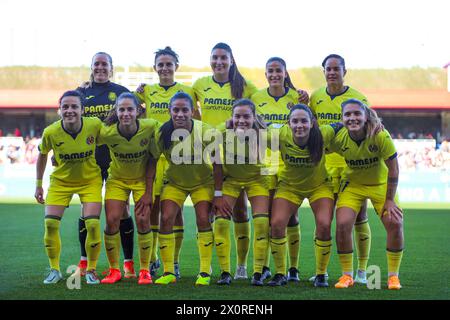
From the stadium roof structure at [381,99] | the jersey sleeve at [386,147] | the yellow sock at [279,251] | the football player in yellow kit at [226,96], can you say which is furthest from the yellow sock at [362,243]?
the stadium roof structure at [381,99]

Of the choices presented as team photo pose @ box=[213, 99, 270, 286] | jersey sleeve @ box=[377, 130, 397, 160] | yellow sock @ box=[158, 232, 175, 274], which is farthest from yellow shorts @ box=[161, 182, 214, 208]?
jersey sleeve @ box=[377, 130, 397, 160]

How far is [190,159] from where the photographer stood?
7.15m

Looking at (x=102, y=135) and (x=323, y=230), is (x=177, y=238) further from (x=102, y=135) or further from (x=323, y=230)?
(x=323, y=230)

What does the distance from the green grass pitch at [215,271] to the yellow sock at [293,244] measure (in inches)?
8.2

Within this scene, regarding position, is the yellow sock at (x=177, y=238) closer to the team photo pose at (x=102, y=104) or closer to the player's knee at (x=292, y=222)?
the team photo pose at (x=102, y=104)

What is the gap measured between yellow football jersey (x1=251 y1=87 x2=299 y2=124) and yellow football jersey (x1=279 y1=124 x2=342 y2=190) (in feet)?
1.53

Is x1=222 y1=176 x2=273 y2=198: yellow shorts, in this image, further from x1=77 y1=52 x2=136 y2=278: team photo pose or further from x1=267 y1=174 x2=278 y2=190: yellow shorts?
x1=77 y1=52 x2=136 y2=278: team photo pose

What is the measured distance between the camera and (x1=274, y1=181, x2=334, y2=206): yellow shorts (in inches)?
277

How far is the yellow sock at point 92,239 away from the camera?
7066 mm

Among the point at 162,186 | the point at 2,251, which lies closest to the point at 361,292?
the point at 162,186

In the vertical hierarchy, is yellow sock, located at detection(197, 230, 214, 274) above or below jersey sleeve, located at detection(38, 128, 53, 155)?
below

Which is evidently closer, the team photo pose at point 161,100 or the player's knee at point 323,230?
the player's knee at point 323,230

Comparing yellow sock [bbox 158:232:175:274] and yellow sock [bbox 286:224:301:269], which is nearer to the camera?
yellow sock [bbox 158:232:175:274]
